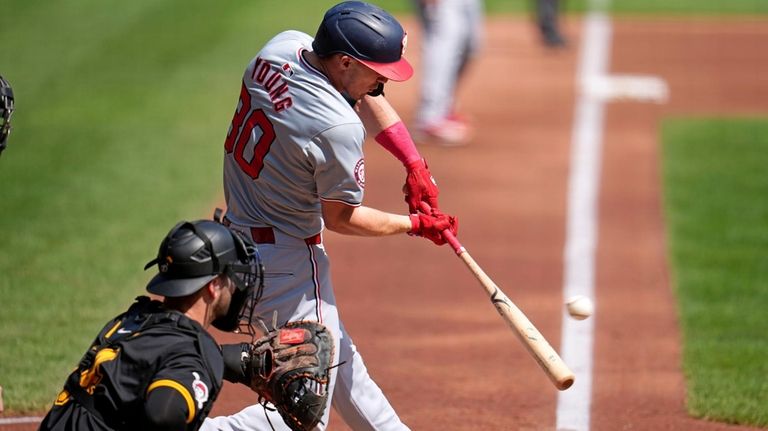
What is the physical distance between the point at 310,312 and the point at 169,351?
1171mm

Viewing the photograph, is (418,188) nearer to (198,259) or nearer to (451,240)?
(451,240)

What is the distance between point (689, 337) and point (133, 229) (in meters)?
4.29

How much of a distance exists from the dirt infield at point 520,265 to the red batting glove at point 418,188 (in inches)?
52.0

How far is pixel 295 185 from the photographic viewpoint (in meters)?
4.52

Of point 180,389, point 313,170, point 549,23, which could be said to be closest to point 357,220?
point 313,170

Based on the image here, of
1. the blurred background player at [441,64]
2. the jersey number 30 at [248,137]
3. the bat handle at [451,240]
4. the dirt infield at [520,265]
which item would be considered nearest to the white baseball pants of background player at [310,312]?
the jersey number 30 at [248,137]

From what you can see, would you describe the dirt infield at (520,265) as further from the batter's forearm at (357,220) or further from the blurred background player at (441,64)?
the batter's forearm at (357,220)

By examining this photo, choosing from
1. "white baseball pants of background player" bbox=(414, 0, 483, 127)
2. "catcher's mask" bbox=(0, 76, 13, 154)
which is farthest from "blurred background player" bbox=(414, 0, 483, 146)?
"catcher's mask" bbox=(0, 76, 13, 154)

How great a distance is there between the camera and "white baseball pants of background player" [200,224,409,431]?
4609 mm

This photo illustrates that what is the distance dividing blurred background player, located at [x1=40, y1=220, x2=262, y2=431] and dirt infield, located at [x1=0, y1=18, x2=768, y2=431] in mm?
2225

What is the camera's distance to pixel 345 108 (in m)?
4.41

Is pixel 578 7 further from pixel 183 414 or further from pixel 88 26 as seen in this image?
pixel 183 414

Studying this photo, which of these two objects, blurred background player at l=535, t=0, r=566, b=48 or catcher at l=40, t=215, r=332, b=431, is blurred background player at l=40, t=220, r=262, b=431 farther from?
blurred background player at l=535, t=0, r=566, b=48

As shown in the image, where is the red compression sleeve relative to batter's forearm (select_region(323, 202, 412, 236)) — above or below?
above
